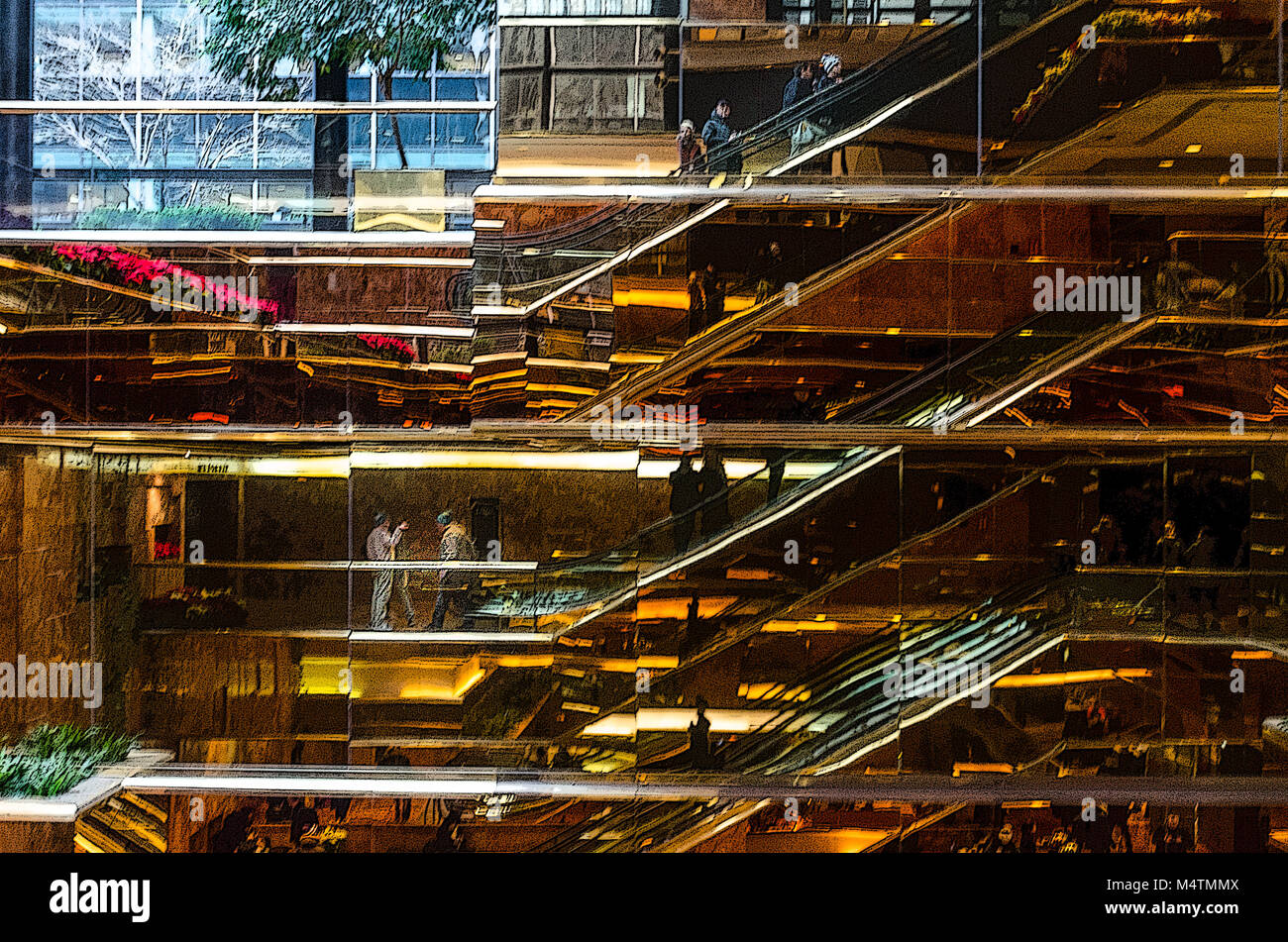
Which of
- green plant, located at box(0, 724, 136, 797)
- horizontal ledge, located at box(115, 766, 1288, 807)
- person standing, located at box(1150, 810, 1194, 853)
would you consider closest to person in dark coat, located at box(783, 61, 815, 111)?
horizontal ledge, located at box(115, 766, 1288, 807)

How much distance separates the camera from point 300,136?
5105mm

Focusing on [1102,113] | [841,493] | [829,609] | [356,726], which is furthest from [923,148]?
[356,726]

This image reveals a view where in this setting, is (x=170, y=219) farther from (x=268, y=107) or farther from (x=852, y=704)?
(x=852, y=704)

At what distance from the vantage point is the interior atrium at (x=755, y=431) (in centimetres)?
499

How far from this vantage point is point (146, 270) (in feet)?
16.5

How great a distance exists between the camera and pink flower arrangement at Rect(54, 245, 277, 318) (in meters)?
5.03

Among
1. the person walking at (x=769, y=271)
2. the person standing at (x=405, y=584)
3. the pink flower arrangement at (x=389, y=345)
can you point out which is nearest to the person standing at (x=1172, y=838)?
the person walking at (x=769, y=271)

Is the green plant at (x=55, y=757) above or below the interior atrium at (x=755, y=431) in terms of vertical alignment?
below

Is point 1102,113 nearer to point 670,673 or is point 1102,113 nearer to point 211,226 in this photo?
point 670,673

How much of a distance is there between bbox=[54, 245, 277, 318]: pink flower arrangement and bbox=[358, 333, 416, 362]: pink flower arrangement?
48cm

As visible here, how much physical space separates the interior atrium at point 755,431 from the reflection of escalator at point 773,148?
2 centimetres

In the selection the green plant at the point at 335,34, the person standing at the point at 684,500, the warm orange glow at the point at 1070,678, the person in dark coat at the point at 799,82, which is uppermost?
Result: the green plant at the point at 335,34

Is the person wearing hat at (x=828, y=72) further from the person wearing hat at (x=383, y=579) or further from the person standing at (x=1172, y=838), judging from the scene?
the person standing at (x=1172, y=838)

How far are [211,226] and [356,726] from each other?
2.40m
